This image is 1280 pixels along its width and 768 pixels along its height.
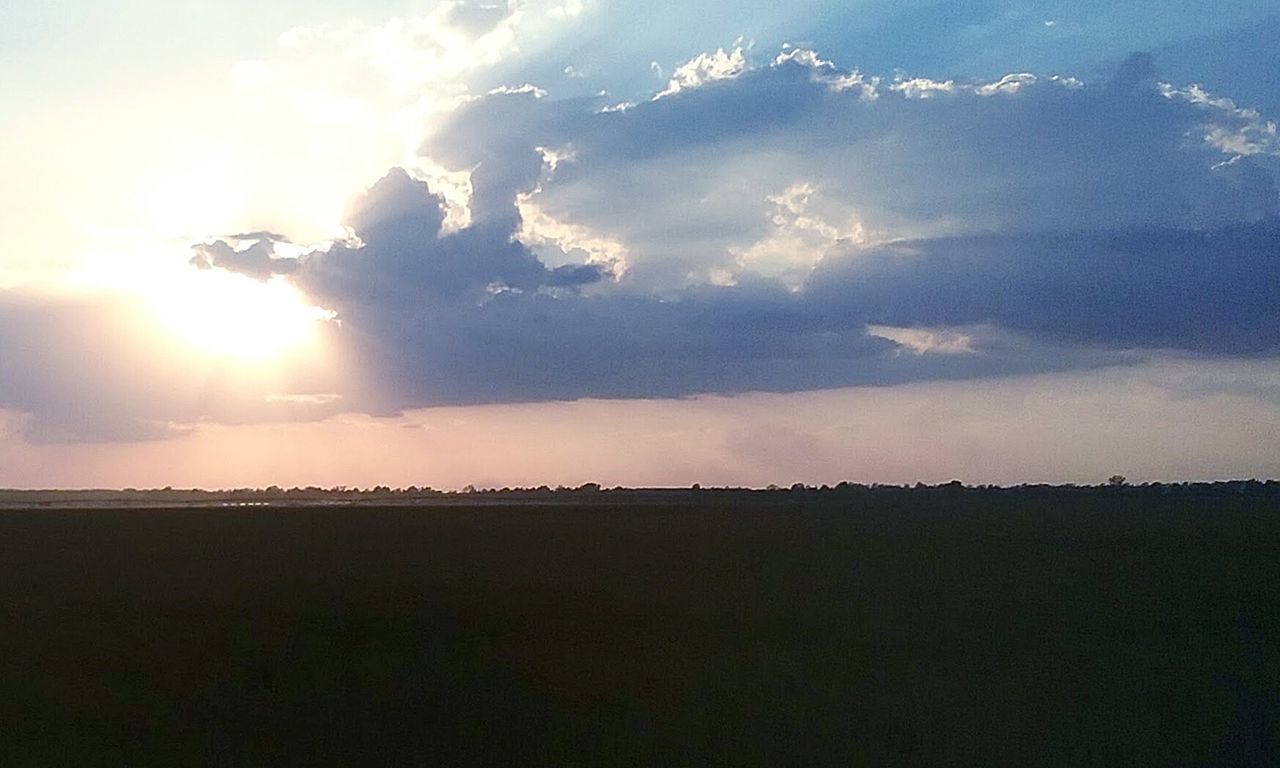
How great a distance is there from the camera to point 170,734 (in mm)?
16000

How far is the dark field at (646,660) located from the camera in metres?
15.5

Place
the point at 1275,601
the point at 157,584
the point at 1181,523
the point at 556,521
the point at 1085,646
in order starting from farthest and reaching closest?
the point at 556,521 → the point at 1181,523 → the point at 157,584 → the point at 1275,601 → the point at 1085,646

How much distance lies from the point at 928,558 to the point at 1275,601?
1345cm

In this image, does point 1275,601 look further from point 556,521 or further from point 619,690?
point 556,521

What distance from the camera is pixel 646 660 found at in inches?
819

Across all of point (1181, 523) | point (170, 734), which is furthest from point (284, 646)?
point (1181, 523)

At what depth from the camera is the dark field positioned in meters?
15.5

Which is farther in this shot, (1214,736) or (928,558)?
(928,558)

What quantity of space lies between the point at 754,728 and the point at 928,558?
2652 centimetres

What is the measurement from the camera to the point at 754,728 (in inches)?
634

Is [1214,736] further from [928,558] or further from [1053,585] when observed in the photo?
[928,558]

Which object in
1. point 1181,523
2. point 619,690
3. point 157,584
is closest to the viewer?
point 619,690

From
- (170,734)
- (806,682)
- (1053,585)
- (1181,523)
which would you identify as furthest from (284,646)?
(1181,523)

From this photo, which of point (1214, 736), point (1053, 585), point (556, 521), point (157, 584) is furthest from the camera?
point (556, 521)
